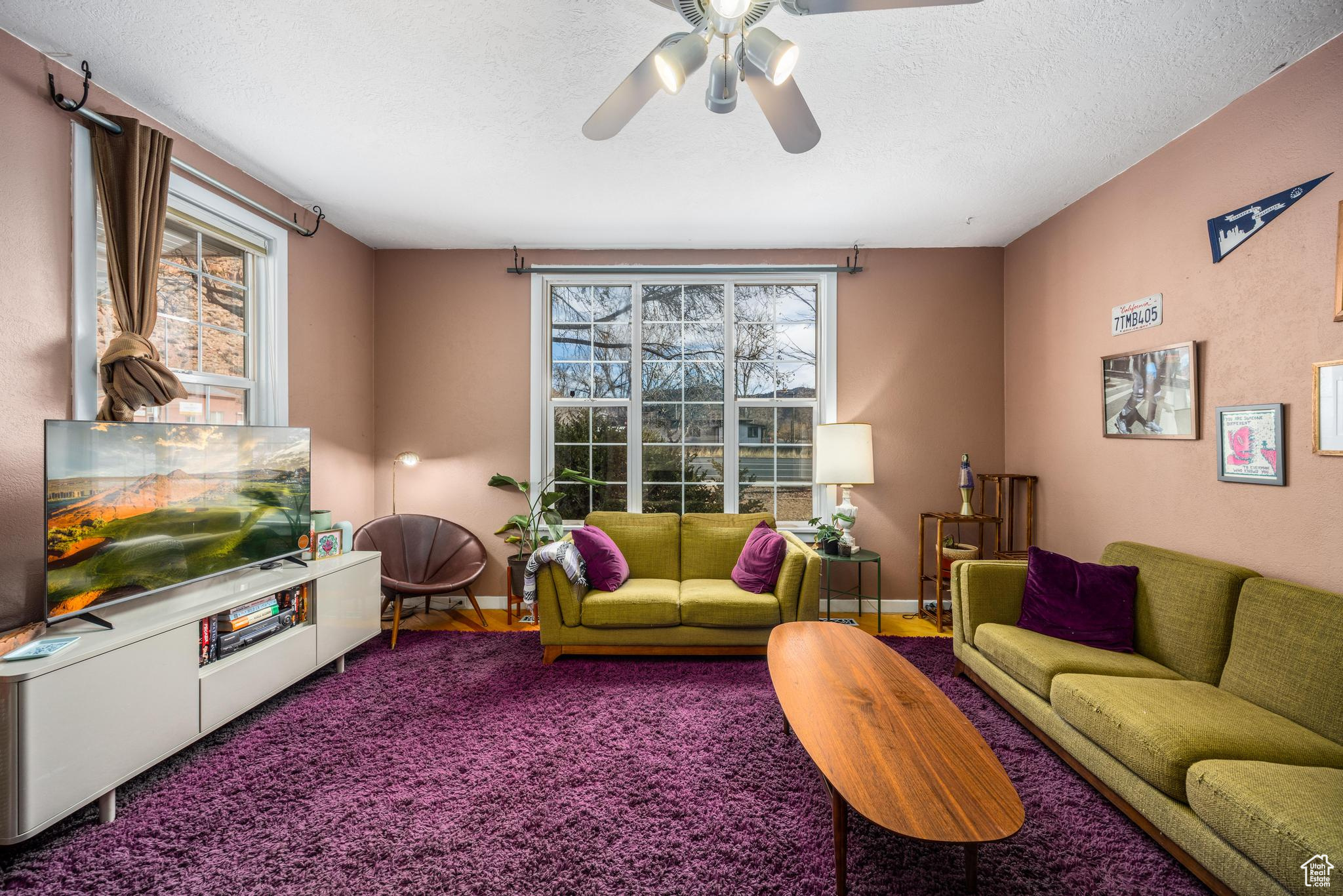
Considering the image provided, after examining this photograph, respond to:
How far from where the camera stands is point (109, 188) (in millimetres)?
2203

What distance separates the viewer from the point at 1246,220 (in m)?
2.25

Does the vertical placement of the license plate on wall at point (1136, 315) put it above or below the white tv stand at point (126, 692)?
above

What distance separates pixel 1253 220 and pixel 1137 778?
7.13 ft

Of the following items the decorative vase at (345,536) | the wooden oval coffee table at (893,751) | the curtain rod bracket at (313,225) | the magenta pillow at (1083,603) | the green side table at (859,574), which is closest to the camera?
the wooden oval coffee table at (893,751)

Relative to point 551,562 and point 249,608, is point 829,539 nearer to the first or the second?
point 551,562

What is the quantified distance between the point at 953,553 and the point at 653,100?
3115 mm

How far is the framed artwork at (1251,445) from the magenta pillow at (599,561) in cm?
289

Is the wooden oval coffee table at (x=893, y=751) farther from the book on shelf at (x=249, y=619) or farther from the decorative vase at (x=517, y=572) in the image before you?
the book on shelf at (x=249, y=619)

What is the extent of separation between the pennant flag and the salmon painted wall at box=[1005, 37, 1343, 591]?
0.03 meters

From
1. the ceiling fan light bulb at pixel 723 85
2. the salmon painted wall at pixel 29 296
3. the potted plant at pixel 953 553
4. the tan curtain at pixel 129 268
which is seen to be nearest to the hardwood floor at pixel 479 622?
the potted plant at pixel 953 553

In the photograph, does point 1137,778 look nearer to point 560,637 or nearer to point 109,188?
point 560,637

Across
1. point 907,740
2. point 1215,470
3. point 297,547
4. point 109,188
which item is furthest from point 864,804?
point 109,188

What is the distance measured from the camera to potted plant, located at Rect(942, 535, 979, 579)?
3.58m

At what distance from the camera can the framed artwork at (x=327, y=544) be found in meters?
3.03
